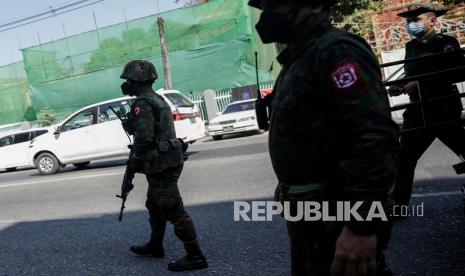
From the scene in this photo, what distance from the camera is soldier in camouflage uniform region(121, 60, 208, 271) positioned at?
3691mm

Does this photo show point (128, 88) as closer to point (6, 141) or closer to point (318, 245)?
point (318, 245)

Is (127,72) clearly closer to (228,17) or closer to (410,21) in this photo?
(410,21)

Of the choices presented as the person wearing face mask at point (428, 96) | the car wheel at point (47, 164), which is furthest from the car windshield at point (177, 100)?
the person wearing face mask at point (428, 96)

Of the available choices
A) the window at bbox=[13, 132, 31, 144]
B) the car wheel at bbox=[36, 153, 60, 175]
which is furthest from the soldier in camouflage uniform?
the window at bbox=[13, 132, 31, 144]

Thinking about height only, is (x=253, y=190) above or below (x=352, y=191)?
below

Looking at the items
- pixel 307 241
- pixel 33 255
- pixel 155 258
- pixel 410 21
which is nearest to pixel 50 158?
pixel 33 255

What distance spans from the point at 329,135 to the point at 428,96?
2362 mm

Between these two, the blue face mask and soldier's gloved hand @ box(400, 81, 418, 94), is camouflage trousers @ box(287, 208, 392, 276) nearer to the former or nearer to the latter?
soldier's gloved hand @ box(400, 81, 418, 94)

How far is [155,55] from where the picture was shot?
963 inches

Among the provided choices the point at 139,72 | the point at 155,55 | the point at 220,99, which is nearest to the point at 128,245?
the point at 139,72

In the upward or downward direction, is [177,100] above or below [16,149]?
above

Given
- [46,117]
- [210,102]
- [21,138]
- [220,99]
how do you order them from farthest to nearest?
[46,117] → [220,99] → [210,102] → [21,138]

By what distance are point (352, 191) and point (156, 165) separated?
95.5 inches

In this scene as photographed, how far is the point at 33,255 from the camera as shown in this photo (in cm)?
473
